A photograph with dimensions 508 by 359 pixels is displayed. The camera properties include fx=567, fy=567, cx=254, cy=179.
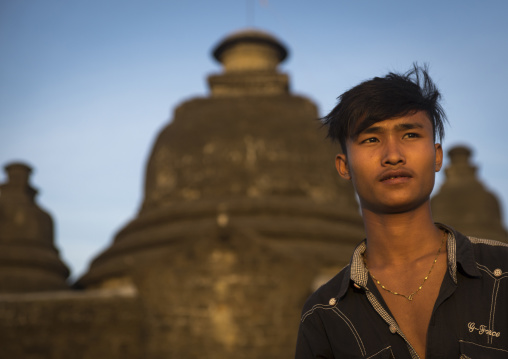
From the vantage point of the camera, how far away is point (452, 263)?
66.7 inches

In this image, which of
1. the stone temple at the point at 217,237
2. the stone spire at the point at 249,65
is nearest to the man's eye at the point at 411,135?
the stone temple at the point at 217,237

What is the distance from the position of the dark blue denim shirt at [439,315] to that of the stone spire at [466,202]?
16485 millimetres

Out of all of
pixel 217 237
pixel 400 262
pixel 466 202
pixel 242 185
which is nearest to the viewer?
pixel 400 262

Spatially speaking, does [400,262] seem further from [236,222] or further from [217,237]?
[236,222]

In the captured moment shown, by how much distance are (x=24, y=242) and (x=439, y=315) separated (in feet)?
52.6

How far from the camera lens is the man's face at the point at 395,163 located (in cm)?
170

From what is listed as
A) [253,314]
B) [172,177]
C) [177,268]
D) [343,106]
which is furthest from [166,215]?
[343,106]

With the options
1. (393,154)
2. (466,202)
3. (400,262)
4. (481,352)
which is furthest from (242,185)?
(481,352)

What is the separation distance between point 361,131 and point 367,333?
0.61 meters

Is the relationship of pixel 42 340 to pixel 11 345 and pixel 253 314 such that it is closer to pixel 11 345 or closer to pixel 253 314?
pixel 11 345

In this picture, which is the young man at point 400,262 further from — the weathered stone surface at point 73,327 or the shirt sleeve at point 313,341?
the weathered stone surface at point 73,327

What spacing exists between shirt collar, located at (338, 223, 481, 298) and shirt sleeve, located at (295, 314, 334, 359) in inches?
4.8

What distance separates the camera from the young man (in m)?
1.62

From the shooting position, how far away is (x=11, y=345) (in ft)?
35.9
